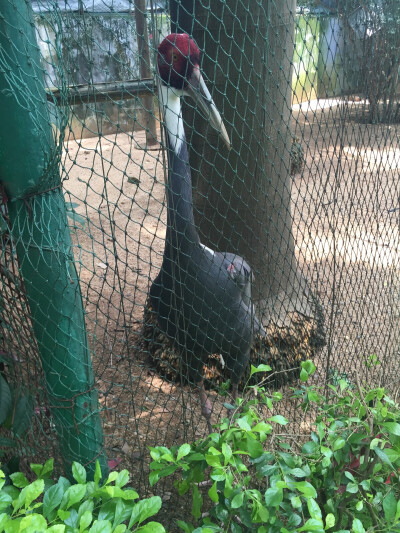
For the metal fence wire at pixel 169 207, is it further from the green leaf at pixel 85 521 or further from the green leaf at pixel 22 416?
the green leaf at pixel 85 521

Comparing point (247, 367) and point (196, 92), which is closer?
point (196, 92)

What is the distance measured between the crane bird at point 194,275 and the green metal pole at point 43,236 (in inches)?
26.2

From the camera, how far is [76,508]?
1.25 m

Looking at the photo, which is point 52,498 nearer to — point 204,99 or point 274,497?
point 274,497

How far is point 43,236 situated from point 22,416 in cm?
51

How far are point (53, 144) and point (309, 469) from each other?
1.12 metres

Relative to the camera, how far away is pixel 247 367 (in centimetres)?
285

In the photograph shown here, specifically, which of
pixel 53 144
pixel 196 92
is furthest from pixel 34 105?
pixel 196 92

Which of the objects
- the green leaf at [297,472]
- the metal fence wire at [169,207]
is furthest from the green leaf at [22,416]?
the green leaf at [297,472]

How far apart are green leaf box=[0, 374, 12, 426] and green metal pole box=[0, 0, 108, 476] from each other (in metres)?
0.11

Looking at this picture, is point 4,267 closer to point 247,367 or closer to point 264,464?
point 264,464

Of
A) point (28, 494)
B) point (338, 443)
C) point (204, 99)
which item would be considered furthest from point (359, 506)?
point (204, 99)

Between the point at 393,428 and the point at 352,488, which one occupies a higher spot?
the point at 393,428

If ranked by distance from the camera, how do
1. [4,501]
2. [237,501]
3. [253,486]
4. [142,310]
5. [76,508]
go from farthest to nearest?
[142,310] → [253,486] → [237,501] → [76,508] → [4,501]
